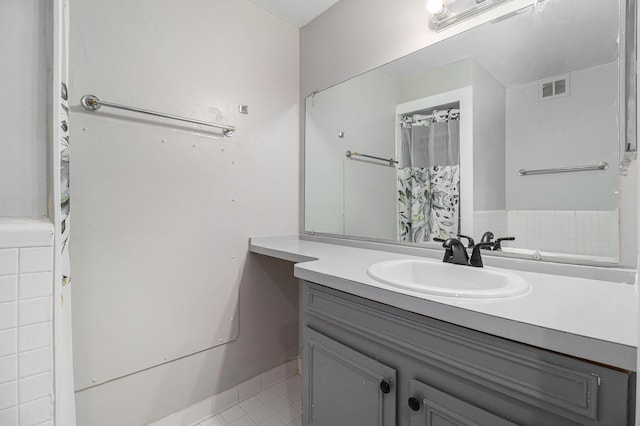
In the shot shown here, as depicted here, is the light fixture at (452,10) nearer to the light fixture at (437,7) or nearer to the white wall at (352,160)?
the light fixture at (437,7)

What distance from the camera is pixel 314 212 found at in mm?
1869

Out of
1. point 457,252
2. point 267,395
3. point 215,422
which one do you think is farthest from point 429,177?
point 215,422

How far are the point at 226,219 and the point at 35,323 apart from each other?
0.89m

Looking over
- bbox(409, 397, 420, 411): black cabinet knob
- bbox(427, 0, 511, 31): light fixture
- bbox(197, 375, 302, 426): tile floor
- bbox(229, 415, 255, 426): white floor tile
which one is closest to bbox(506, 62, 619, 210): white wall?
bbox(427, 0, 511, 31): light fixture

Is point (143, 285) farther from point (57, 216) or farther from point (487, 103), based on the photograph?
point (487, 103)

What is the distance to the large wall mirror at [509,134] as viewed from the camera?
921mm

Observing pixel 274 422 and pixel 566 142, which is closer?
pixel 566 142

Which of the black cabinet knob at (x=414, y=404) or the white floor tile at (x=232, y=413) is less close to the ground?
the black cabinet knob at (x=414, y=404)

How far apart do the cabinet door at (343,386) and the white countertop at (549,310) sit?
0.76 feet

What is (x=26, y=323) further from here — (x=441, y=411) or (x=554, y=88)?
(x=554, y=88)

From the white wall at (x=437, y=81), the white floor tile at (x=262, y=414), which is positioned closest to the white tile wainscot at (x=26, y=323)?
the white floor tile at (x=262, y=414)

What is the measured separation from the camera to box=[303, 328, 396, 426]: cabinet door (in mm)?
868

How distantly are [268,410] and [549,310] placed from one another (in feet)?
4.85

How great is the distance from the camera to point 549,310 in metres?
0.65
